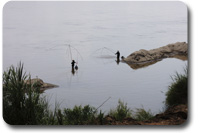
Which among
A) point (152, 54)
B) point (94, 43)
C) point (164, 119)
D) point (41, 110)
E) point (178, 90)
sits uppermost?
point (94, 43)

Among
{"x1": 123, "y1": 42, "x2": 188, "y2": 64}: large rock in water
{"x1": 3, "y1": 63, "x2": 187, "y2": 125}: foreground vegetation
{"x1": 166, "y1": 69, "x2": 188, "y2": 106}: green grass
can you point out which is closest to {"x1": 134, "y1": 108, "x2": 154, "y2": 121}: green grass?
{"x1": 3, "y1": 63, "x2": 187, "y2": 125}: foreground vegetation

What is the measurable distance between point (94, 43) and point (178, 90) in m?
1.14

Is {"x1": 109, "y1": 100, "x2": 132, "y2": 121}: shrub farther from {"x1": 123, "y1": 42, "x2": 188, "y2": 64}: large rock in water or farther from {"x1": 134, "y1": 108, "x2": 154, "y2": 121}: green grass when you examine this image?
{"x1": 123, "y1": 42, "x2": 188, "y2": 64}: large rock in water

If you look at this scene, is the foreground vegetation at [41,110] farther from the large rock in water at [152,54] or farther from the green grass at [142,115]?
the large rock in water at [152,54]

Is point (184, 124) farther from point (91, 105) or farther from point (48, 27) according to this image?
point (48, 27)

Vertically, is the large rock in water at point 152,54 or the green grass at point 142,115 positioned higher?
the large rock in water at point 152,54

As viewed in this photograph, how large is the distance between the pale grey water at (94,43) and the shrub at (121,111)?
0.05 metres

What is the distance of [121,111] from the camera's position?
891 cm

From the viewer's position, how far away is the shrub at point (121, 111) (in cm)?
890

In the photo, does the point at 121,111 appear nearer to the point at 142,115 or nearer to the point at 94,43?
the point at 142,115

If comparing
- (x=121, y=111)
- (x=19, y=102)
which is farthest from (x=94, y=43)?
(x=19, y=102)

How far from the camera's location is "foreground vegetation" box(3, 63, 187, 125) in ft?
29.2

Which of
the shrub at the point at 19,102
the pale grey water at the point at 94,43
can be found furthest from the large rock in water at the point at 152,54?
the shrub at the point at 19,102

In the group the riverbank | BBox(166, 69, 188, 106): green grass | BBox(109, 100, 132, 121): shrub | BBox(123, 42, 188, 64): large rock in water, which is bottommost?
the riverbank
